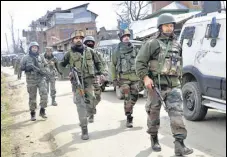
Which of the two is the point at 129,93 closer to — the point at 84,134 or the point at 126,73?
the point at 126,73

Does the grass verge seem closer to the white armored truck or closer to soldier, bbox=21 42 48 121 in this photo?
soldier, bbox=21 42 48 121

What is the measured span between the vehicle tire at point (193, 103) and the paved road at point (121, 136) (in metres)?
0.17

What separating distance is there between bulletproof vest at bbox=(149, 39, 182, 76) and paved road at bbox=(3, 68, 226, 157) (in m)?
1.17

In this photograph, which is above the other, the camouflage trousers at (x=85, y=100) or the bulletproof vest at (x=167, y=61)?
the bulletproof vest at (x=167, y=61)

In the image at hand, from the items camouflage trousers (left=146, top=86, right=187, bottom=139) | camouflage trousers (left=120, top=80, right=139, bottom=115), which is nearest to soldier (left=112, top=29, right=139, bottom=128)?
camouflage trousers (left=120, top=80, right=139, bottom=115)

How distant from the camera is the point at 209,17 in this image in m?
6.57

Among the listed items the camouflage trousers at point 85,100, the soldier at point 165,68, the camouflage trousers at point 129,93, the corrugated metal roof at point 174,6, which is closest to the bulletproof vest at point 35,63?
the camouflage trousers at point 85,100

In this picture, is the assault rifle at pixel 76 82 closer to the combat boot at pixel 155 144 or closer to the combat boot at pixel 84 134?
the combat boot at pixel 84 134

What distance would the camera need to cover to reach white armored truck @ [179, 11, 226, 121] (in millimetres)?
6051

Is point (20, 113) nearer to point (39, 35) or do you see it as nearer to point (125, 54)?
point (125, 54)

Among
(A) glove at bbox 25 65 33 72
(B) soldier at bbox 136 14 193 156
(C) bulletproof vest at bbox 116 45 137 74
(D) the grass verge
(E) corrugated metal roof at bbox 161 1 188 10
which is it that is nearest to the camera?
(B) soldier at bbox 136 14 193 156

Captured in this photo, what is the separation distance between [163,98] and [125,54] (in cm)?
230

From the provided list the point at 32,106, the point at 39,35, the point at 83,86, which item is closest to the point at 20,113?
the point at 32,106

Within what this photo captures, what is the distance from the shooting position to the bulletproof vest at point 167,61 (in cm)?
471
